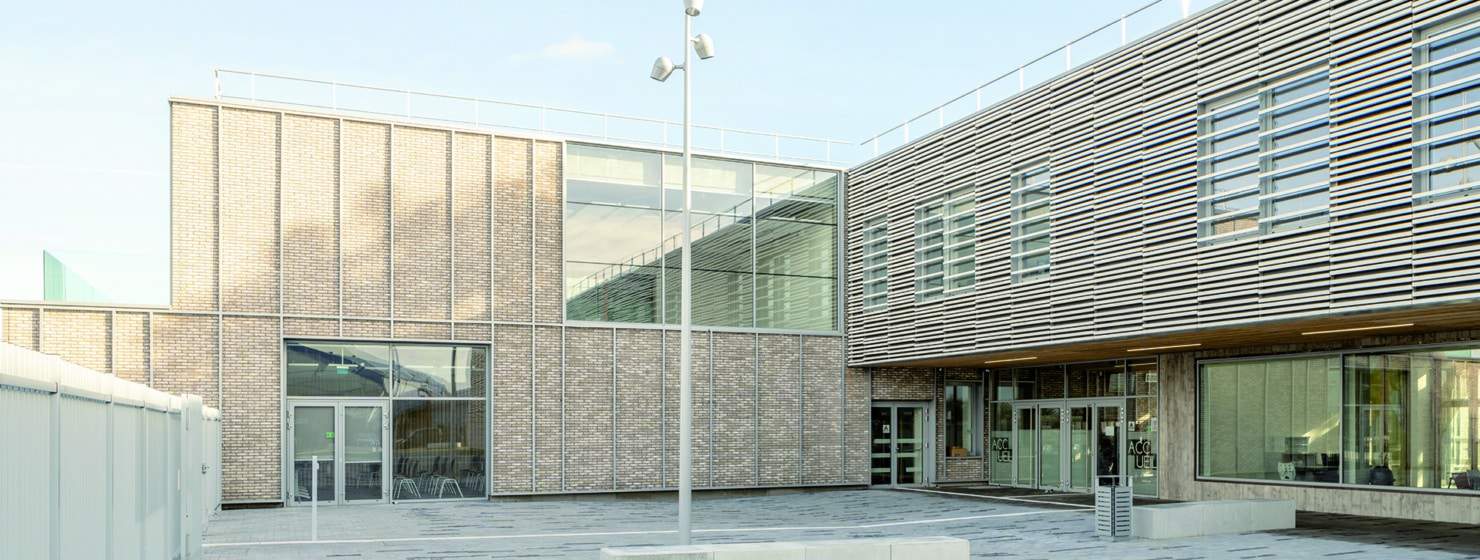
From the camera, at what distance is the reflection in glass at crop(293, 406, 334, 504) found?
23420mm

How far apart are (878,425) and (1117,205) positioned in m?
11.1

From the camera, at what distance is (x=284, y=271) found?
2344 centimetres

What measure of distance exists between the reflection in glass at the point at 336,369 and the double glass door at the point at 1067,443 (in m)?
15.0

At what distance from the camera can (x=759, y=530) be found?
19.2 metres

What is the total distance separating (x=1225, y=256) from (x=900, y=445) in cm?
1322

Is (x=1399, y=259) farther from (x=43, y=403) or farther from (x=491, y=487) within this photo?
(x=491, y=487)

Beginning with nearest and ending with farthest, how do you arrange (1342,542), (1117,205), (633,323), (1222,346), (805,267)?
(1342,542) < (1117,205) < (1222,346) < (633,323) < (805,267)

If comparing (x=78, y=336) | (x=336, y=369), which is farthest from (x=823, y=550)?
(x=78, y=336)

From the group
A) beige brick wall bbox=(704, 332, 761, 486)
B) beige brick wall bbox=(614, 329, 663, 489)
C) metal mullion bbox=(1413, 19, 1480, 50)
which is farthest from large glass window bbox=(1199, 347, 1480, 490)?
Answer: beige brick wall bbox=(614, 329, 663, 489)

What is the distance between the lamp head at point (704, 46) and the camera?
15.6 meters

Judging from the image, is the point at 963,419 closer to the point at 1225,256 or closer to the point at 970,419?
the point at 970,419

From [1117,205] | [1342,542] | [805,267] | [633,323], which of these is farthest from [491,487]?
[1342,542]

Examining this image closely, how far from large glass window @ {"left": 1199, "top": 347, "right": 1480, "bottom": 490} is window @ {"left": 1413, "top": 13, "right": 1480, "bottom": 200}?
17.1ft

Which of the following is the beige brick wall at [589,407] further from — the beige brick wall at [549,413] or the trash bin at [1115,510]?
the trash bin at [1115,510]
